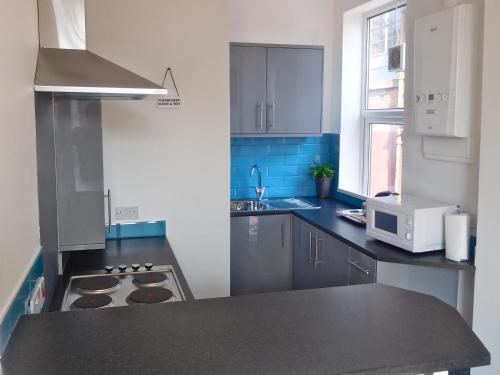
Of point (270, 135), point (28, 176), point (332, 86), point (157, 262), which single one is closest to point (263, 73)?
point (270, 135)

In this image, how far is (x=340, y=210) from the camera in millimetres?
4195

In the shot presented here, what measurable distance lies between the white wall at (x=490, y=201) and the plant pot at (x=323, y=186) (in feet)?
7.28

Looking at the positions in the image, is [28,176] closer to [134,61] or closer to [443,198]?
[134,61]

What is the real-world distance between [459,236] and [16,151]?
2028 mm

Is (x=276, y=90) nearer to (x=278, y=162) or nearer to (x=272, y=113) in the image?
(x=272, y=113)

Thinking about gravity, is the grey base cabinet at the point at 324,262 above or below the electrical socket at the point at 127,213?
below

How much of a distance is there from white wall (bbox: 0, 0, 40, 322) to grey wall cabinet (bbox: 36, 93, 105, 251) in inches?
29.1

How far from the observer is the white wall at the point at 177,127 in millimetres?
3068

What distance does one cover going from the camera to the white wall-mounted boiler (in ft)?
8.78

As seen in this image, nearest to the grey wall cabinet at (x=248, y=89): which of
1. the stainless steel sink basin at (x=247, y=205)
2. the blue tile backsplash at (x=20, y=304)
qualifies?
the stainless steel sink basin at (x=247, y=205)

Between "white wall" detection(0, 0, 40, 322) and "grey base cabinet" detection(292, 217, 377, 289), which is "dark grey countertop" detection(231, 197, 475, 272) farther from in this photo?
"white wall" detection(0, 0, 40, 322)

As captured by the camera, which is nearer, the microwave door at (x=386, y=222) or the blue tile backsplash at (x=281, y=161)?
the microwave door at (x=386, y=222)

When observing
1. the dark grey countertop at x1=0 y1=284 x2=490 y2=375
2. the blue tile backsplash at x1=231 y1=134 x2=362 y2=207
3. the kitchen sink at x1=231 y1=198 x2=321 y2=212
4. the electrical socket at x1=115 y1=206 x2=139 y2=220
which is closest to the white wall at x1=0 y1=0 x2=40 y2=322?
the dark grey countertop at x1=0 y1=284 x2=490 y2=375

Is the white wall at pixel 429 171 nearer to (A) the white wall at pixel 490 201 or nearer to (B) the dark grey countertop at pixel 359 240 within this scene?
(A) the white wall at pixel 490 201
